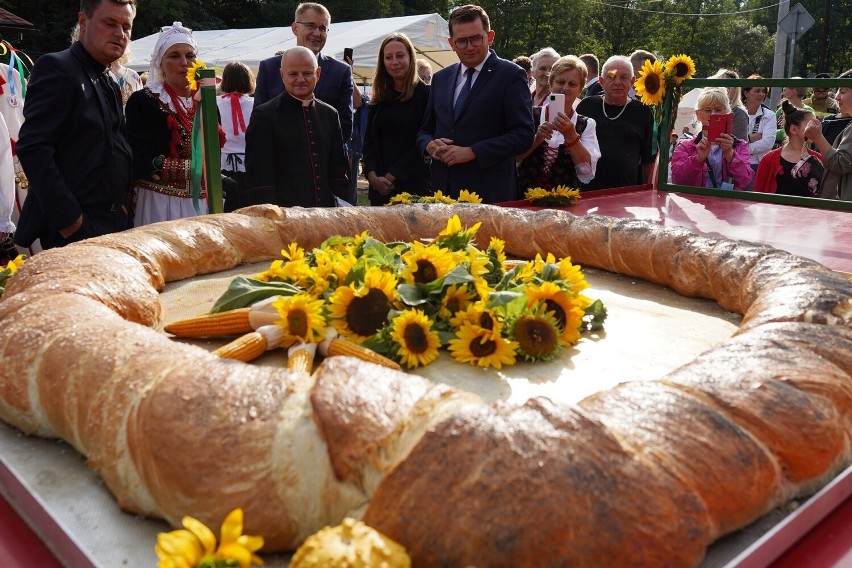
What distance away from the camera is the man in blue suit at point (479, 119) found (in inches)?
172

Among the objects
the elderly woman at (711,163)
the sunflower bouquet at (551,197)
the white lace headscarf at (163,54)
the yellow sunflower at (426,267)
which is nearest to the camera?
the yellow sunflower at (426,267)

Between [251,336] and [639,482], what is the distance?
109cm

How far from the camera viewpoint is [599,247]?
9.21 feet

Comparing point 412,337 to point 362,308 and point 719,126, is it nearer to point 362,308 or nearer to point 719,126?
point 362,308

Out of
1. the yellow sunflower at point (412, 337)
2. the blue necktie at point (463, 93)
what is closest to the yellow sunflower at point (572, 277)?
the yellow sunflower at point (412, 337)

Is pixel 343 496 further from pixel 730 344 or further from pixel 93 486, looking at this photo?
pixel 730 344

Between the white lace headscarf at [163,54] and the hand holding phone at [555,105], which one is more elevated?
the white lace headscarf at [163,54]

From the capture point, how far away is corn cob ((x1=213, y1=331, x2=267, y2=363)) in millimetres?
1734

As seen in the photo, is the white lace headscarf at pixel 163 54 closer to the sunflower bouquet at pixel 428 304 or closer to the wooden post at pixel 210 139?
the wooden post at pixel 210 139

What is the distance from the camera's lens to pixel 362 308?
6.21ft

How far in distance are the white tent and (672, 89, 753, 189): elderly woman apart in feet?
31.9

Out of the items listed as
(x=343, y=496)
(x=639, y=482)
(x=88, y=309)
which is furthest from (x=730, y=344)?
(x=88, y=309)

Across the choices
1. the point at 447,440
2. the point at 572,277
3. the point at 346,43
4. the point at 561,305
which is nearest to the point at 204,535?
the point at 447,440

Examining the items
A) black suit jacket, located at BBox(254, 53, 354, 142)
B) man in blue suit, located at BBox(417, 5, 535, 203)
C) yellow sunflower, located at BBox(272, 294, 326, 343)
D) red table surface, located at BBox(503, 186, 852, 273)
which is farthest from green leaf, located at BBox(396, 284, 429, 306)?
black suit jacket, located at BBox(254, 53, 354, 142)
